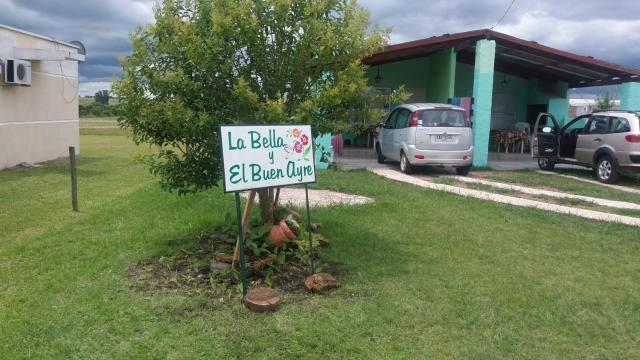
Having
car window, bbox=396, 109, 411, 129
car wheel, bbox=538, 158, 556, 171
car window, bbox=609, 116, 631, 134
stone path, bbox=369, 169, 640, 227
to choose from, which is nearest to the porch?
car wheel, bbox=538, 158, 556, 171

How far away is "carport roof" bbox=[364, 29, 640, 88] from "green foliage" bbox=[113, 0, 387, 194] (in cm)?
733

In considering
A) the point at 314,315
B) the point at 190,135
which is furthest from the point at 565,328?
the point at 190,135

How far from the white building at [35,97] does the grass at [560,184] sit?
1108 cm

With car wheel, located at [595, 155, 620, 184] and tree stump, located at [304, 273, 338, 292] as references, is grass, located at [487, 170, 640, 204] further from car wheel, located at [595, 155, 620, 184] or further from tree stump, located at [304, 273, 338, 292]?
tree stump, located at [304, 273, 338, 292]

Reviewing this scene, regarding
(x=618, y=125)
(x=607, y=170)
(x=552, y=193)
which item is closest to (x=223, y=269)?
(x=552, y=193)

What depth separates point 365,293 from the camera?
185 inches

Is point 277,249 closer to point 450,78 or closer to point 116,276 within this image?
point 116,276

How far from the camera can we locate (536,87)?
21.3 m

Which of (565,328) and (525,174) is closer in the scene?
(565,328)

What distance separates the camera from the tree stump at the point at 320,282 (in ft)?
15.3

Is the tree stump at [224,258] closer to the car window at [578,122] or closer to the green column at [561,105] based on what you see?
the car window at [578,122]

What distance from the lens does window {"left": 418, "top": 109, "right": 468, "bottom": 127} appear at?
12258mm

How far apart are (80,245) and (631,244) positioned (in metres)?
6.15

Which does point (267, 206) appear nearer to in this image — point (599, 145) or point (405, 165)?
point (405, 165)
